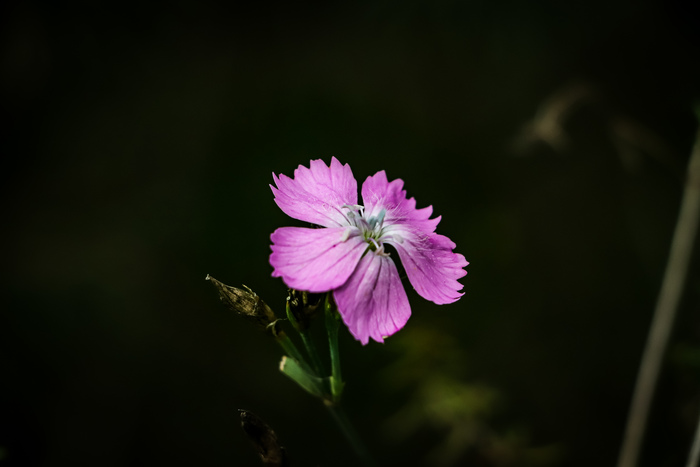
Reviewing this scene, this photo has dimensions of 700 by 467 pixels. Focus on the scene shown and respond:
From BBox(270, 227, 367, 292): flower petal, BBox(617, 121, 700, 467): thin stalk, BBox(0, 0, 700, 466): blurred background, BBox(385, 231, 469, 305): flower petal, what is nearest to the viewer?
BBox(270, 227, 367, 292): flower petal

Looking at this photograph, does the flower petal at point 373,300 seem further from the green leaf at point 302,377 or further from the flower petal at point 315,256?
the green leaf at point 302,377

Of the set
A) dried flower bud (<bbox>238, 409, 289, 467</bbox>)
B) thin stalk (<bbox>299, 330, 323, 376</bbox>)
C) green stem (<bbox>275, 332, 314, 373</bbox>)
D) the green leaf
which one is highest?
thin stalk (<bbox>299, 330, 323, 376</bbox>)

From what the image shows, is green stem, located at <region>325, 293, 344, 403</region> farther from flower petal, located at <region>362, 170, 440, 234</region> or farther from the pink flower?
flower petal, located at <region>362, 170, 440, 234</region>

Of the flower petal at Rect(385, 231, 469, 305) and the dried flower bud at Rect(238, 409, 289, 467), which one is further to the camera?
the flower petal at Rect(385, 231, 469, 305)

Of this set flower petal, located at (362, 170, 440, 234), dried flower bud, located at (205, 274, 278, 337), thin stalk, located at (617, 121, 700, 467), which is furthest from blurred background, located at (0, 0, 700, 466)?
dried flower bud, located at (205, 274, 278, 337)

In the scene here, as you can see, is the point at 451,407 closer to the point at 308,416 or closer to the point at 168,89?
the point at 308,416

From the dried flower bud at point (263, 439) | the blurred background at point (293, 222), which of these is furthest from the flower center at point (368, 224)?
the blurred background at point (293, 222)

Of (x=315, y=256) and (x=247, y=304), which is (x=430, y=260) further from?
(x=247, y=304)

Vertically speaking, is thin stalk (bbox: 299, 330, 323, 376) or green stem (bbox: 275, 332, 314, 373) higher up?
thin stalk (bbox: 299, 330, 323, 376)
